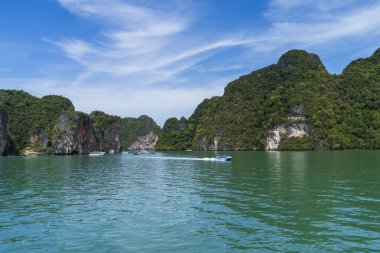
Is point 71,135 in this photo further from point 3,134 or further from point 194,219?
point 194,219

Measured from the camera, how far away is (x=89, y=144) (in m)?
193

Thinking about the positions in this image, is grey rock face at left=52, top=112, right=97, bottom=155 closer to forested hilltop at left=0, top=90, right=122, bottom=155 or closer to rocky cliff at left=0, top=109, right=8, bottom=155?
forested hilltop at left=0, top=90, right=122, bottom=155

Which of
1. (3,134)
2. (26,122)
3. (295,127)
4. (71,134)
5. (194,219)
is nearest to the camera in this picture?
(194,219)

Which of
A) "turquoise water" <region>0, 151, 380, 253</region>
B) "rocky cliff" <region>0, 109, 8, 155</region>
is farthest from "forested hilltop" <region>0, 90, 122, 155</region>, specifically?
"turquoise water" <region>0, 151, 380, 253</region>

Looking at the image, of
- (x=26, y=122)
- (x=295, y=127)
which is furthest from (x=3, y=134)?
(x=295, y=127)

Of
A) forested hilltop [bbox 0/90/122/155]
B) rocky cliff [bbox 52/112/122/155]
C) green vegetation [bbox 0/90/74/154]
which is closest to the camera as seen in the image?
forested hilltop [bbox 0/90/122/155]

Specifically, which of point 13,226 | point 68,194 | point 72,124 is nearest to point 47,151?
point 72,124

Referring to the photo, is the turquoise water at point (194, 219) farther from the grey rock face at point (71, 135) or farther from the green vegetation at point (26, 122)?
the green vegetation at point (26, 122)

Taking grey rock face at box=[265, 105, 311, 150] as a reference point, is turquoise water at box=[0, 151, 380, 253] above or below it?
below

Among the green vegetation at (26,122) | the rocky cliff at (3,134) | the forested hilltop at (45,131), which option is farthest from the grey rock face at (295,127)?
the rocky cliff at (3,134)

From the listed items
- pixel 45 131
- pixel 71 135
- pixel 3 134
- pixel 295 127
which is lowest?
pixel 3 134

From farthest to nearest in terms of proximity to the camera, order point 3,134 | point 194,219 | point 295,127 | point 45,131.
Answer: point 295,127, point 45,131, point 3,134, point 194,219

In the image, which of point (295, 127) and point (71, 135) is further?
point (295, 127)

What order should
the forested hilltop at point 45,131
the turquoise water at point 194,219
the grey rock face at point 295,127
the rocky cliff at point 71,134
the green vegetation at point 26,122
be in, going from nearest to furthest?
the turquoise water at point 194,219 → the forested hilltop at point 45,131 → the rocky cliff at point 71,134 → the green vegetation at point 26,122 → the grey rock face at point 295,127
